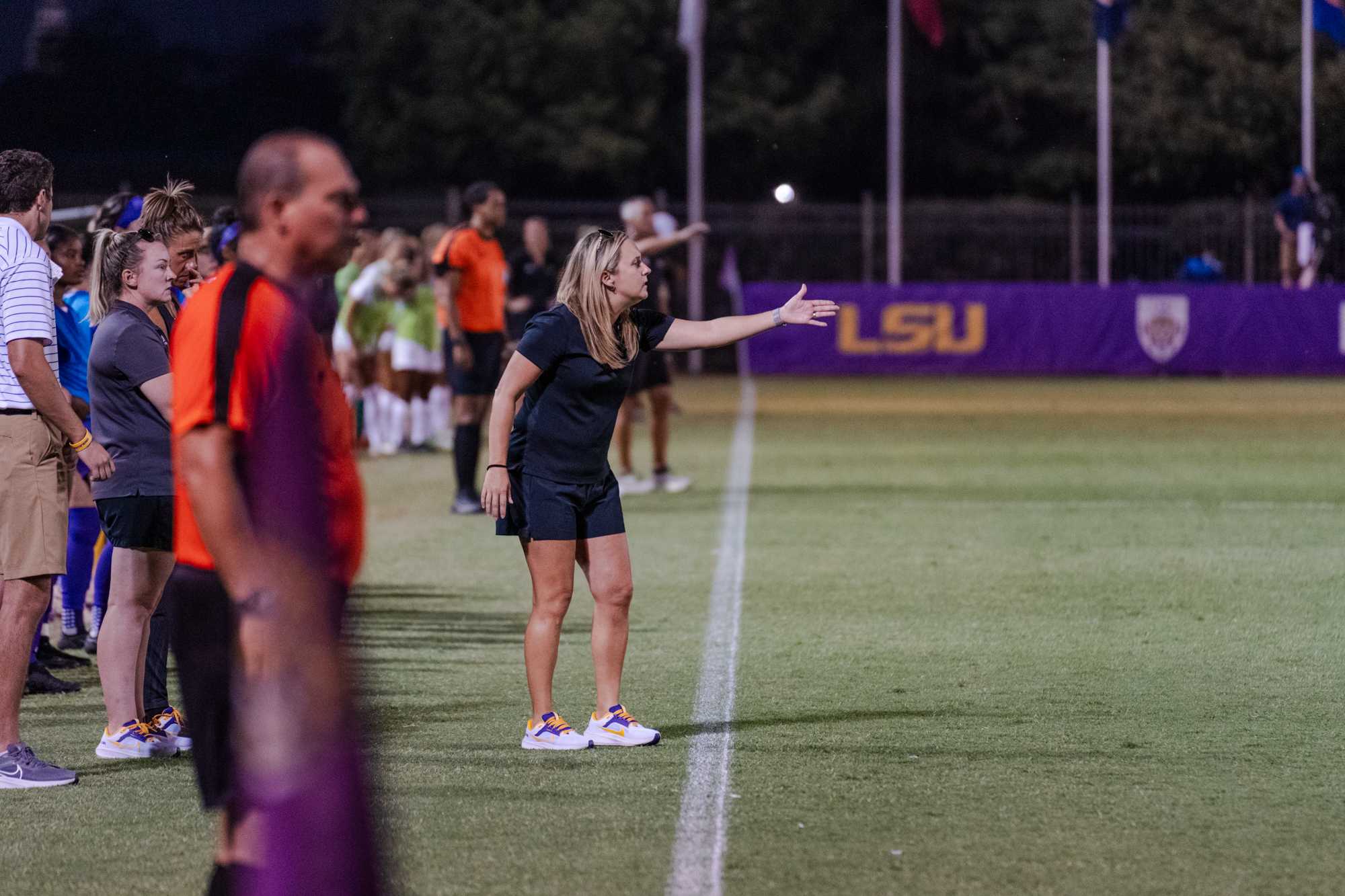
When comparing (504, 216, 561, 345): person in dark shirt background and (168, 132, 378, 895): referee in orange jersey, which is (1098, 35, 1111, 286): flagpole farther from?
(168, 132, 378, 895): referee in orange jersey

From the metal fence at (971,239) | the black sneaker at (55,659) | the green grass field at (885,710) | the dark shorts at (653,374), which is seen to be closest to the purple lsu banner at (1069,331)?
the metal fence at (971,239)

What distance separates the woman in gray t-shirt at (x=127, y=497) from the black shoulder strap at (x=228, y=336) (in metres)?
2.98

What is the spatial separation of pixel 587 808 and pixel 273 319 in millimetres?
2688

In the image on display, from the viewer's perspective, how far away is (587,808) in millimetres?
5988

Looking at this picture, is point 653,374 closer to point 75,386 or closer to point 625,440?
point 625,440

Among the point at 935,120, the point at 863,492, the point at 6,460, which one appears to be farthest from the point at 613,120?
the point at 6,460

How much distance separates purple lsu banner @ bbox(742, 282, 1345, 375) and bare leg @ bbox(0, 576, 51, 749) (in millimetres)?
26088

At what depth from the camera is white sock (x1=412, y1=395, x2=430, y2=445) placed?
1983cm

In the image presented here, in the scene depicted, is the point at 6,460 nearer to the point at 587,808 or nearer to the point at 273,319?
the point at 587,808

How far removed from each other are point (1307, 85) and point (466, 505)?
2546 centimetres

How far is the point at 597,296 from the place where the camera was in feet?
22.6

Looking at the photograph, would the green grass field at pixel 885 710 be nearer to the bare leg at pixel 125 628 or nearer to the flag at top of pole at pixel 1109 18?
the bare leg at pixel 125 628

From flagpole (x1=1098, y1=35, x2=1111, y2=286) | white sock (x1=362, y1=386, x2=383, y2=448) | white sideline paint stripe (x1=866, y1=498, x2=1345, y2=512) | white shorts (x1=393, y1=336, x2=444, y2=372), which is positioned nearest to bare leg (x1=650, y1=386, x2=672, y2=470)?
white sideline paint stripe (x1=866, y1=498, x2=1345, y2=512)

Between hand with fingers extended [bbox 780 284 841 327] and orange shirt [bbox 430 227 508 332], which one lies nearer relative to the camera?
hand with fingers extended [bbox 780 284 841 327]
